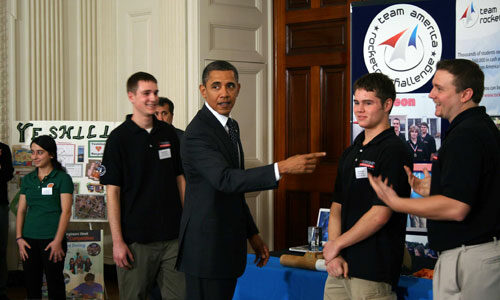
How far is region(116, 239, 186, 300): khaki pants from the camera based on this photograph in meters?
3.26

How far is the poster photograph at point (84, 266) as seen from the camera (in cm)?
508

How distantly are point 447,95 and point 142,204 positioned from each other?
1658 millimetres

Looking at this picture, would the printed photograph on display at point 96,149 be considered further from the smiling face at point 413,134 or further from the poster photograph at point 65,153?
the smiling face at point 413,134

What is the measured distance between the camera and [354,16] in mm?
4883

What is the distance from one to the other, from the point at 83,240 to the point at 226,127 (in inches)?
113

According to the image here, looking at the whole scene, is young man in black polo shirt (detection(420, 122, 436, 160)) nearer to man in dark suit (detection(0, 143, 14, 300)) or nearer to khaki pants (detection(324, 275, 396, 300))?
khaki pants (detection(324, 275, 396, 300))

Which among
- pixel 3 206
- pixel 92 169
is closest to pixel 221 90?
pixel 92 169

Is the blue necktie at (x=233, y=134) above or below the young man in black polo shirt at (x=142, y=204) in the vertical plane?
above

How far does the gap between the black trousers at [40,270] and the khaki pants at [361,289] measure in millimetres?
2258

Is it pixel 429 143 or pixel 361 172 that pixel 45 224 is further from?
pixel 429 143

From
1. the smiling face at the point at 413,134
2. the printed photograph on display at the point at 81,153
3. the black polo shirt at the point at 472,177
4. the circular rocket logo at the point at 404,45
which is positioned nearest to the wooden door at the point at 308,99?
the circular rocket logo at the point at 404,45

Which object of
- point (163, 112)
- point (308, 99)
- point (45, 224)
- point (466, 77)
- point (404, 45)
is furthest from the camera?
point (308, 99)

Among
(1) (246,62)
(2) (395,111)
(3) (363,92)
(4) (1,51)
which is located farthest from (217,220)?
(4) (1,51)

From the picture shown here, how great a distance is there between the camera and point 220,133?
2609 mm
